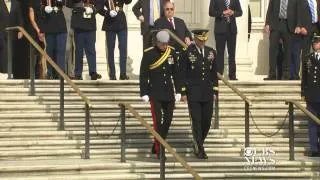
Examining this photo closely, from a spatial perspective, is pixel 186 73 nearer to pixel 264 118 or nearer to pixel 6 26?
pixel 264 118

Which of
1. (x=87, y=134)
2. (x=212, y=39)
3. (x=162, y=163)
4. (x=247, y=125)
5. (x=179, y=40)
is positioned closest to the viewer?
(x=162, y=163)

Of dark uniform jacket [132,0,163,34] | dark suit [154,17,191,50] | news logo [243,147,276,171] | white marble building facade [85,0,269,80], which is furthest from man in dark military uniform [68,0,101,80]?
news logo [243,147,276,171]

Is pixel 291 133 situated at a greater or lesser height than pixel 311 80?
lesser

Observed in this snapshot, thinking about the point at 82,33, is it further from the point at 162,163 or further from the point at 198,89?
the point at 162,163

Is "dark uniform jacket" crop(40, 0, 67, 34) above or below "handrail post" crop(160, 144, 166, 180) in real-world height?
above

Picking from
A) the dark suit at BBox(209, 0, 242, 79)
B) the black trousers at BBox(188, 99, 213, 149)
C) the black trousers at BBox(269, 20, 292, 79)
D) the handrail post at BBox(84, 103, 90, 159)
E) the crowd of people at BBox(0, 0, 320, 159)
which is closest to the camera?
the handrail post at BBox(84, 103, 90, 159)

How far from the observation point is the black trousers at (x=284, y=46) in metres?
22.2

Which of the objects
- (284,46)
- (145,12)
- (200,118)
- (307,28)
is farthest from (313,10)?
(200,118)

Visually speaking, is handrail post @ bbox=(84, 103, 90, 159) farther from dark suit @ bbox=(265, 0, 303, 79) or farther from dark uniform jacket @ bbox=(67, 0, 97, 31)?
dark suit @ bbox=(265, 0, 303, 79)

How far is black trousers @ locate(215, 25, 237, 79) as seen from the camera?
877 inches

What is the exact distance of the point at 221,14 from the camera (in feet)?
73.2

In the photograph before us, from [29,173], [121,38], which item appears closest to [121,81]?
[121,38]

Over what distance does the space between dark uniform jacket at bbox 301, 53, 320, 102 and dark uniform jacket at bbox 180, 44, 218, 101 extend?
1.65m

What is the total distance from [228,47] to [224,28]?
380mm
